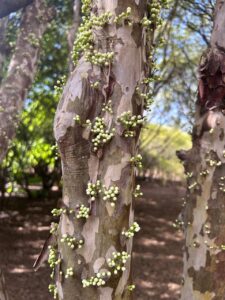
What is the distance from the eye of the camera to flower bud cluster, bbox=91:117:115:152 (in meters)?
2.08

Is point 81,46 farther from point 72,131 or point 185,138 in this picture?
point 185,138

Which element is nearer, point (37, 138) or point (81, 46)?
point (81, 46)

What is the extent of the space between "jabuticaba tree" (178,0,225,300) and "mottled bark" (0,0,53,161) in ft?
6.34

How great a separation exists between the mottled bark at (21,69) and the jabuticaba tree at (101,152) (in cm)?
202

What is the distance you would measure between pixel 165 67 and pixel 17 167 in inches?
205

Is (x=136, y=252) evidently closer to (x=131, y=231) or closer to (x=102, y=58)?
(x=131, y=231)

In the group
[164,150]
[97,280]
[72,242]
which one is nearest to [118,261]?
[97,280]

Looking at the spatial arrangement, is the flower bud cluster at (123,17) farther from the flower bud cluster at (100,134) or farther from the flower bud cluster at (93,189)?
the flower bud cluster at (93,189)

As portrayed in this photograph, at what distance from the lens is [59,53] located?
9586mm

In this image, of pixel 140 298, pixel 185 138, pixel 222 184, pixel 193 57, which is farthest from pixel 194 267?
pixel 185 138

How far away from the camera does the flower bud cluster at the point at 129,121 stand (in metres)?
2.11

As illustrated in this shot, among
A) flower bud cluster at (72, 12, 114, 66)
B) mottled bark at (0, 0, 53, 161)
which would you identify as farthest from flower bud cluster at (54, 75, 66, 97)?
mottled bark at (0, 0, 53, 161)

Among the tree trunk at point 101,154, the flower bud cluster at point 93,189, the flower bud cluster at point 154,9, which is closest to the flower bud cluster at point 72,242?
the tree trunk at point 101,154

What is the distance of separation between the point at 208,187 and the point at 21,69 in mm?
2633
